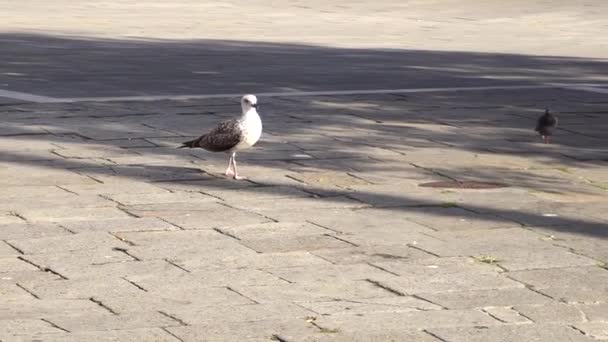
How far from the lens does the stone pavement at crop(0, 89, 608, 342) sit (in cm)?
725

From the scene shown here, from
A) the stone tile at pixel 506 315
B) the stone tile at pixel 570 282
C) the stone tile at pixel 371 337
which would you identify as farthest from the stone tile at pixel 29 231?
the stone tile at pixel 506 315

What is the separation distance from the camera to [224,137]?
11.6 meters

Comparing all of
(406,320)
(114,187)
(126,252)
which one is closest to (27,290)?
(126,252)

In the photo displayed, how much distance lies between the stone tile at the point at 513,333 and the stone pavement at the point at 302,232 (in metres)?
0.02

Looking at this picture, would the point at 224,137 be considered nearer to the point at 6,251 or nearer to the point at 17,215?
the point at 17,215

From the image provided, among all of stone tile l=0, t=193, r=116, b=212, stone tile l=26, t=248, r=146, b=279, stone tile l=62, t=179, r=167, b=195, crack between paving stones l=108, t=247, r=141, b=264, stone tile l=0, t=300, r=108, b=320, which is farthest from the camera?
stone tile l=62, t=179, r=167, b=195

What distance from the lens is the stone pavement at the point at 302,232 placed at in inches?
285

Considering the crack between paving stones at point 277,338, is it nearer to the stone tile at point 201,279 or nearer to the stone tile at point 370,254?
the stone tile at point 201,279

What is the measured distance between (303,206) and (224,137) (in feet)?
4.77

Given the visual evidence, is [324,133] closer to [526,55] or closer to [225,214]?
[225,214]

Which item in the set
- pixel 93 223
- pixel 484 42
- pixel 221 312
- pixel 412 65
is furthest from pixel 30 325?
pixel 484 42

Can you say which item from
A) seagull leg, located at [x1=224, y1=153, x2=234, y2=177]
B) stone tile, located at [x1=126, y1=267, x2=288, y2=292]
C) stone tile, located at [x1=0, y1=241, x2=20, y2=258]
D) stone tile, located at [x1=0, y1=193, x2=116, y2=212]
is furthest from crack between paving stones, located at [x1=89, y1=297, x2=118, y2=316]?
seagull leg, located at [x1=224, y1=153, x2=234, y2=177]

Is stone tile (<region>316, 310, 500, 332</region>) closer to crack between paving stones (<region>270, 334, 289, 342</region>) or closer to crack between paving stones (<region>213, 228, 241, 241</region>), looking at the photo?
crack between paving stones (<region>270, 334, 289, 342</region>)

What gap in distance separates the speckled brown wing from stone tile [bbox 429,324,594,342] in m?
4.74
